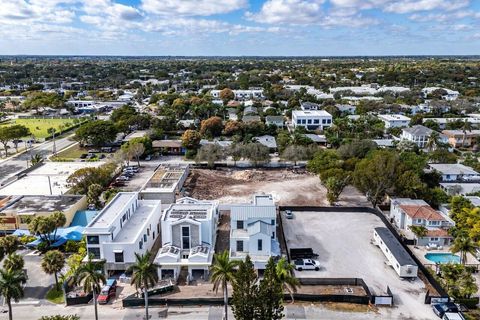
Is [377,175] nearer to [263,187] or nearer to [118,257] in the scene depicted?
[263,187]

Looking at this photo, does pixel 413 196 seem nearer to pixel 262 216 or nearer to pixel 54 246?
pixel 262 216

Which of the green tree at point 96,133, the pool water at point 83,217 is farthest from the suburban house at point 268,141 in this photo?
the pool water at point 83,217

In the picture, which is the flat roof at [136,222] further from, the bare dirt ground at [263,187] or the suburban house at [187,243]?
the bare dirt ground at [263,187]

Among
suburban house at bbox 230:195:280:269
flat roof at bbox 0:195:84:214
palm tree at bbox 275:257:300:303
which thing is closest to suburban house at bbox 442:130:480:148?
suburban house at bbox 230:195:280:269

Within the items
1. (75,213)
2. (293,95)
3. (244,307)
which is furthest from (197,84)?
(244,307)

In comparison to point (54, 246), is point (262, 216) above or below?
above

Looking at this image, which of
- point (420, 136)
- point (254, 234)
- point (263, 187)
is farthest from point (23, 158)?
point (420, 136)
